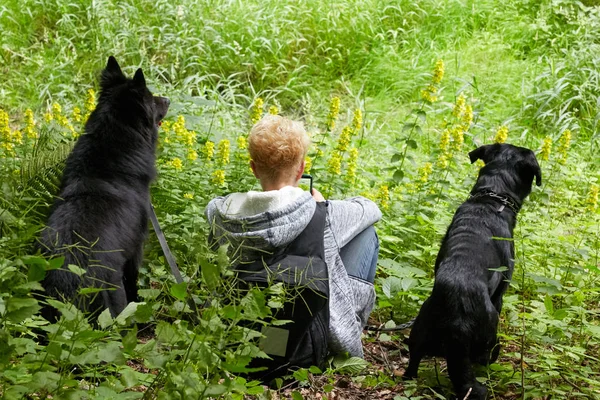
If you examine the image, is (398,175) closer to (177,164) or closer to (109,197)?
(177,164)

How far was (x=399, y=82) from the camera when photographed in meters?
8.64

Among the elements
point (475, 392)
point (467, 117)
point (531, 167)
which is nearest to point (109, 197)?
point (475, 392)

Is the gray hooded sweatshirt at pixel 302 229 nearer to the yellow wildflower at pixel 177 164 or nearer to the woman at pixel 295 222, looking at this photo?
the woman at pixel 295 222

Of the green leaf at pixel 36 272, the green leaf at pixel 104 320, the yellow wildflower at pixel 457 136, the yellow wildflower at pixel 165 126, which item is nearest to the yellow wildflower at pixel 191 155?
the yellow wildflower at pixel 165 126

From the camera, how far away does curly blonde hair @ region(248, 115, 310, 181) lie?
11.0ft

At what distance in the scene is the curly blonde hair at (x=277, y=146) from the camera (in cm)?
336

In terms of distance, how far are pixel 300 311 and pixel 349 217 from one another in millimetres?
623

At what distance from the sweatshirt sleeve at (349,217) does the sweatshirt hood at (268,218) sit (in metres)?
0.23

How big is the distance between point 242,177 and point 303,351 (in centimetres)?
184

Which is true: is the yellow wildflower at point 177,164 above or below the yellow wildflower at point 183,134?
below

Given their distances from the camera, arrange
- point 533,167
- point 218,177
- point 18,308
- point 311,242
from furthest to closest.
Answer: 1. point 218,177
2. point 533,167
3. point 311,242
4. point 18,308

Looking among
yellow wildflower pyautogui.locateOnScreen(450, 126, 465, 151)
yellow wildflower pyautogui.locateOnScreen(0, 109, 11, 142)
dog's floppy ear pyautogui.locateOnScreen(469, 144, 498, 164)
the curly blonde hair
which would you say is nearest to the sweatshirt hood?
the curly blonde hair

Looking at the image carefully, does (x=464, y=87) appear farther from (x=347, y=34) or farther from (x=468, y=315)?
(x=468, y=315)

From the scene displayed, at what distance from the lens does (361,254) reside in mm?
3783
